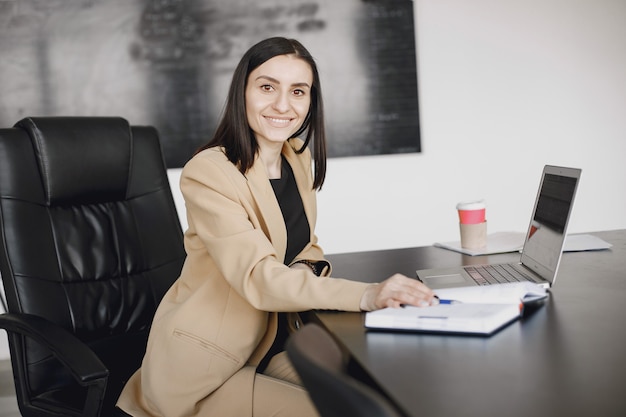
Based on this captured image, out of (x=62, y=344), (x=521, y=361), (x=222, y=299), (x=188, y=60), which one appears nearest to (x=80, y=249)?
(x=62, y=344)

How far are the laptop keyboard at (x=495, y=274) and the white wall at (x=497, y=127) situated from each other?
196 cm

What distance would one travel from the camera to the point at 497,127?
3639mm

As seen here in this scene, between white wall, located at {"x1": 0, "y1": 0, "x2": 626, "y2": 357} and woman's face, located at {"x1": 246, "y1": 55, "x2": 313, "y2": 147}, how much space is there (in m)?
1.82

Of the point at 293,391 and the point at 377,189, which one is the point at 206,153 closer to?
the point at 293,391

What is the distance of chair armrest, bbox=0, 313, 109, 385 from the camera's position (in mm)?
1371

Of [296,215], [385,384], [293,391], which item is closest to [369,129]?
[296,215]

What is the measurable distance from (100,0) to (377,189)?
5.31ft

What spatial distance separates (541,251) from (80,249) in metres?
1.17

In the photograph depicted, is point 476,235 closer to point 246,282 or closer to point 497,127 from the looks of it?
point 246,282

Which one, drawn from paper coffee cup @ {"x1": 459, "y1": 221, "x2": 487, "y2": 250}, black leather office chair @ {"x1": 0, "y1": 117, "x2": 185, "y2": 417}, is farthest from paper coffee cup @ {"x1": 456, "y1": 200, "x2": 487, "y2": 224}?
black leather office chair @ {"x1": 0, "y1": 117, "x2": 185, "y2": 417}

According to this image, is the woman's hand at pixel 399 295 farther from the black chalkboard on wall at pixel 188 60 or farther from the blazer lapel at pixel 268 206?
the black chalkboard on wall at pixel 188 60

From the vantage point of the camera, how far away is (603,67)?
3682mm

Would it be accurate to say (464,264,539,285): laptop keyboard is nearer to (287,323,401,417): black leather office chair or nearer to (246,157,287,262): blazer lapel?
(246,157,287,262): blazer lapel

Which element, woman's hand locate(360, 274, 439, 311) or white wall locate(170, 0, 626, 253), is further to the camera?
white wall locate(170, 0, 626, 253)
